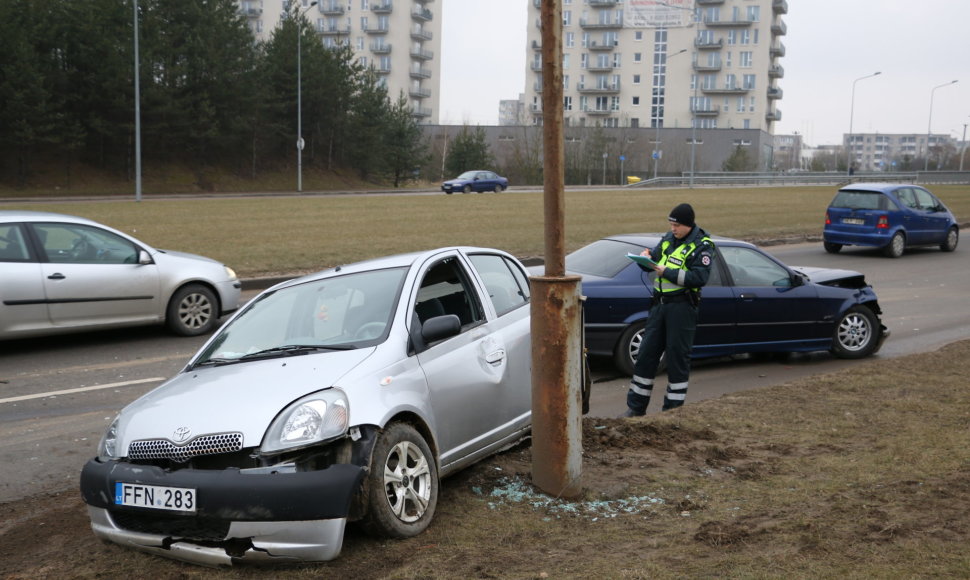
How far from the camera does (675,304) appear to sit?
747cm

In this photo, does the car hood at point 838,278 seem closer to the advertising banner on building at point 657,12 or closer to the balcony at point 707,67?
the advertising banner on building at point 657,12

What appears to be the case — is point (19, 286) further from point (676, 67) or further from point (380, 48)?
point (380, 48)

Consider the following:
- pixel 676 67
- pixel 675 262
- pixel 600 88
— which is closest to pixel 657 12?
pixel 676 67

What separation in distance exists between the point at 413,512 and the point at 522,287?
7.85 feet

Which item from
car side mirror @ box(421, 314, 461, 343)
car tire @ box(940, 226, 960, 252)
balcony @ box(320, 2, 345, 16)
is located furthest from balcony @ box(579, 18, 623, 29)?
car side mirror @ box(421, 314, 461, 343)

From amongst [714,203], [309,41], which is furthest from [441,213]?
[309,41]

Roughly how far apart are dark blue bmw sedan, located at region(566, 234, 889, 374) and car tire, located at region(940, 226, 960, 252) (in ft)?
48.0

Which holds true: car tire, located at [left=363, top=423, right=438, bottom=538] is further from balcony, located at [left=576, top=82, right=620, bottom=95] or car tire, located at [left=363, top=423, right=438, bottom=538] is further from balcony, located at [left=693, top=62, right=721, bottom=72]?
balcony, located at [left=576, top=82, right=620, bottom=95]

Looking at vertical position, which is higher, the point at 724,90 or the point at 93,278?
the point at 724,90

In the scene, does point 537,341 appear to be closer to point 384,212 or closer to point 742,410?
point 742,410


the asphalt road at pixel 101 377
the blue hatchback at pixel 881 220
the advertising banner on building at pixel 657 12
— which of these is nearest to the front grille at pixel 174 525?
the asphalt road at pixel 101 377

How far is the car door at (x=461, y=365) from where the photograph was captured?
16.9ft

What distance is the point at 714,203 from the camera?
41250mm

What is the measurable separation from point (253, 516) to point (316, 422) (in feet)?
1.66
